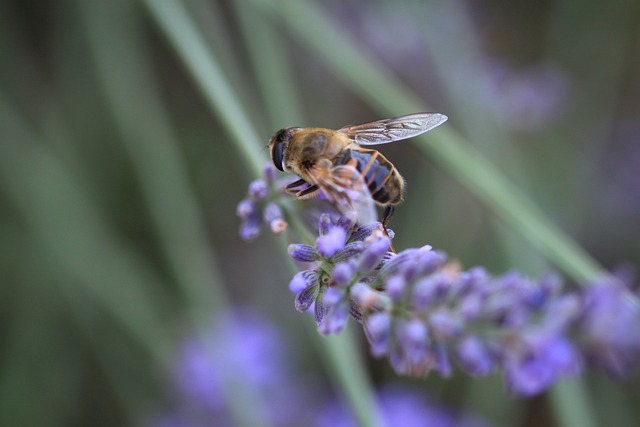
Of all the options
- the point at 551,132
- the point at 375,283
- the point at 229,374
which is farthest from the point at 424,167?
the point at 375,283

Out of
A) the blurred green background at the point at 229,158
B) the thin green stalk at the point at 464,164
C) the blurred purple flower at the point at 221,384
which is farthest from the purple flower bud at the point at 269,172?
the blurred purple flower at the point at 221,384

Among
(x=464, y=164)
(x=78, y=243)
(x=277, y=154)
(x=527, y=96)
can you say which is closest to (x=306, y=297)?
(x=277, y=154)

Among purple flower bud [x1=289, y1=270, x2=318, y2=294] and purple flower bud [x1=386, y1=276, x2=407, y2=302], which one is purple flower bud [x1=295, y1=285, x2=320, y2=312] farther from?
purple flower bud [x1=386, y1=276, x2=407, y2=302]

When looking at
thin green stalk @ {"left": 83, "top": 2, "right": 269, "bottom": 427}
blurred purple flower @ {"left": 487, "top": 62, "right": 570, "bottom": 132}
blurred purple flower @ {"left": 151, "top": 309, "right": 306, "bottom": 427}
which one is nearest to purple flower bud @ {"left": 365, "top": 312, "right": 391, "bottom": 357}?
thin green stalk @ {"left": 83, "top": 2, "right": 269, "bottom": 427}

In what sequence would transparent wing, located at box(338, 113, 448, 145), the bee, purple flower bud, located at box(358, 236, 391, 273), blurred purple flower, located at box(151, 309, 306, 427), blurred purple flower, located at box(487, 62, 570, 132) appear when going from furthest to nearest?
blurred purple flower, located at box(487, 62, 570, 132) → blurred purple flower, located at box(151, 309, 306, 427) → transparent wing, located at box(338, 113, 448, 145) → the bee → purple flower bud, located at box(358, 236, 391, 273)

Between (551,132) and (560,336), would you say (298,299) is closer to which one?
(560,336)

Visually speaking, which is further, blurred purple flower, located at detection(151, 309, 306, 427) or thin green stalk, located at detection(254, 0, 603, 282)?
blurred purple flower, located at detection(151, 309, 306, 427)
